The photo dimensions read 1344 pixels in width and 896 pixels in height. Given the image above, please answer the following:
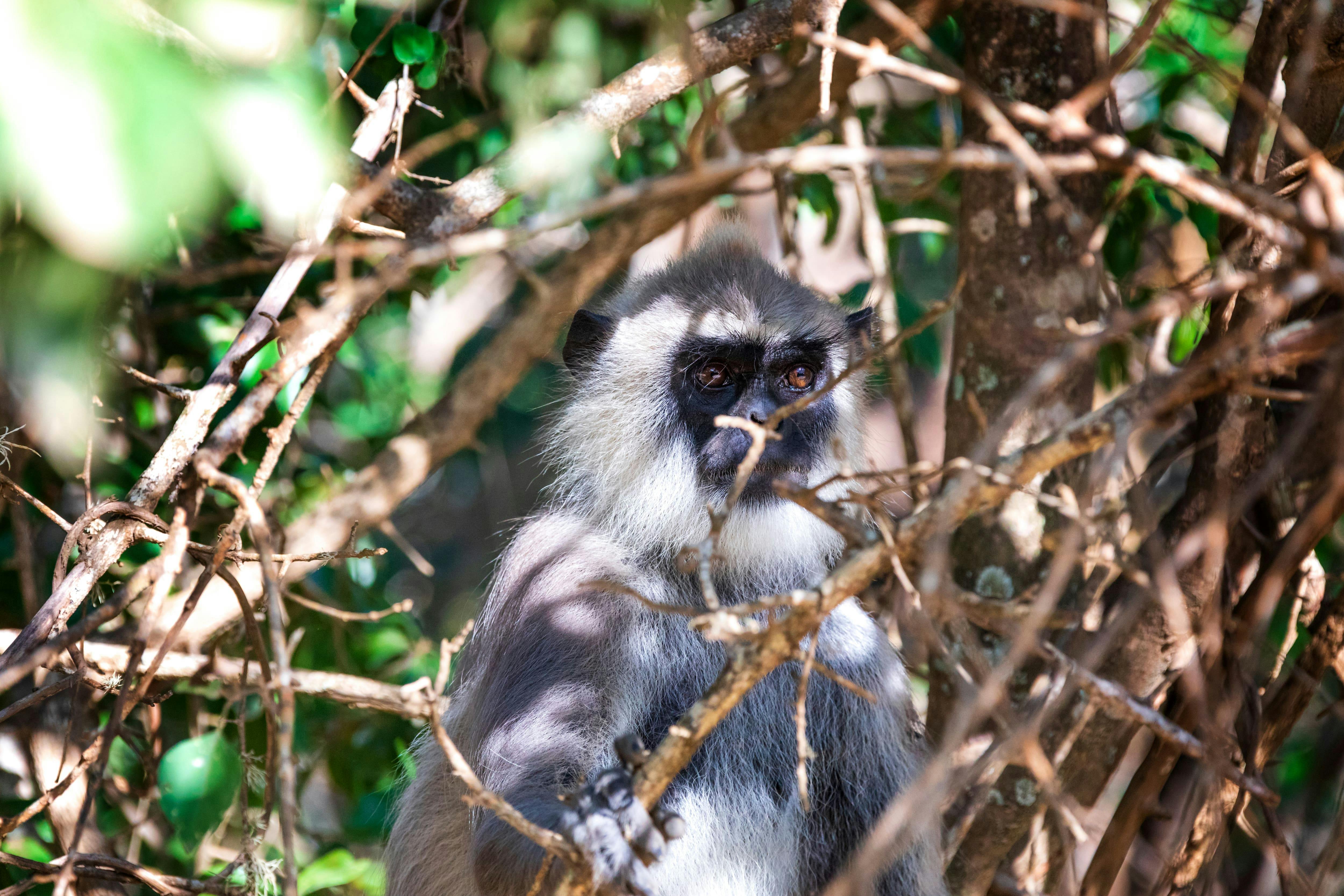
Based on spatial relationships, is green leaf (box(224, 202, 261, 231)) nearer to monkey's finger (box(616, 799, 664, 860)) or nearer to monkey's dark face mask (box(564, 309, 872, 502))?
monkey's dark face mask (box(564, 309, 872, 502))

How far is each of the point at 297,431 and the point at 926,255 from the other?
8.59 ft

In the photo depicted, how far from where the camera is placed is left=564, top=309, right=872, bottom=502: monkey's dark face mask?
3018mm

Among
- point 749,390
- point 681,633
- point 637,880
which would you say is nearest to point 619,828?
point 637,880

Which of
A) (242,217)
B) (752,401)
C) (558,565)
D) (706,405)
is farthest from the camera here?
(242,217)

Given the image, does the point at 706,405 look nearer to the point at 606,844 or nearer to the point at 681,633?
the point at 681,633

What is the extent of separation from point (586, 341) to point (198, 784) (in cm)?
166

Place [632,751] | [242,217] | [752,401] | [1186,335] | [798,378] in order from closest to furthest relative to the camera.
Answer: [632,751] → [752,401] → [798,378] → [242,217] → [1186,335]

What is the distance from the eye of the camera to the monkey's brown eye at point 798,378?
3363mm

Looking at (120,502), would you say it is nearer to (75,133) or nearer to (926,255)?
(75,133)

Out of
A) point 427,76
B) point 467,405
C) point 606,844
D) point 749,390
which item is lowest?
point 749,390

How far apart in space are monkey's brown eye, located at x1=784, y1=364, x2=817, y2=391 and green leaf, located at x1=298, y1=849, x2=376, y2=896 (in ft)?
6.24

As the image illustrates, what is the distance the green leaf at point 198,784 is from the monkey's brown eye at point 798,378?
1810 millimetres

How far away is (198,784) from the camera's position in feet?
9.48

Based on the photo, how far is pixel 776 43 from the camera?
3.14m
